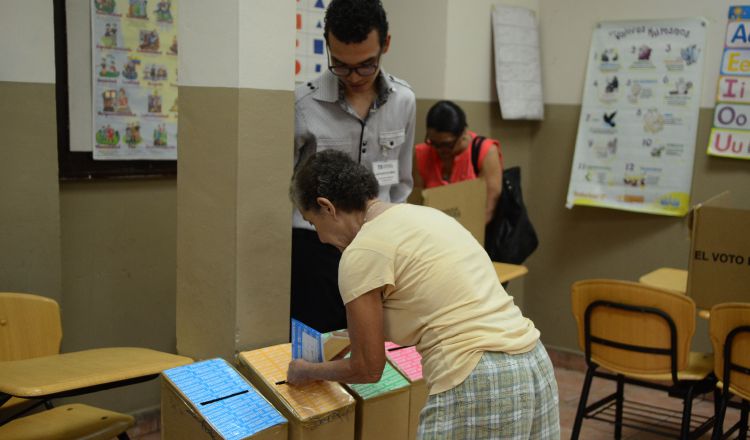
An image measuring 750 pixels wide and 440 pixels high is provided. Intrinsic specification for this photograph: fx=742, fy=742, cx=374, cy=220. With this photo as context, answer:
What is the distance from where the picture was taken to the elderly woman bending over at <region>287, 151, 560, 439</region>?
1634mm

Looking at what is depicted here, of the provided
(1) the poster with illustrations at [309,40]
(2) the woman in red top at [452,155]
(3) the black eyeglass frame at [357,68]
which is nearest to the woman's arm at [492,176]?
(2) the woman in red top at [452,155]

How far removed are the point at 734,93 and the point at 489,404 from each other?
300 centimetres

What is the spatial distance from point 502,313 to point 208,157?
950 mm

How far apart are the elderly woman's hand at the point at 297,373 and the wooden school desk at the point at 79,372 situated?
33cm

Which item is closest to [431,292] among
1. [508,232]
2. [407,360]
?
[407,360]

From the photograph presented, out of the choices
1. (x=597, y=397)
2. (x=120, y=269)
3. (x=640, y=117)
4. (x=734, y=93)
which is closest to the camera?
(x=120, y=269)

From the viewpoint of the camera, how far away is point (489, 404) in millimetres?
1633

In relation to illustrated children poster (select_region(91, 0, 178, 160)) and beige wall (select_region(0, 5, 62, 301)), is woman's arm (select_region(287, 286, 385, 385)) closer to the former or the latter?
beige wall (select_region(0, 5, 62, 301))

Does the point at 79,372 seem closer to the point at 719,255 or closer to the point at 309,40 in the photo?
the point at 309,40

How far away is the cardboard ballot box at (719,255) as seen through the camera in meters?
2.76

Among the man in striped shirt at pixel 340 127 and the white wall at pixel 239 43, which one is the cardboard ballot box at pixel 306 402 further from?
the white wall at pixel 239 43

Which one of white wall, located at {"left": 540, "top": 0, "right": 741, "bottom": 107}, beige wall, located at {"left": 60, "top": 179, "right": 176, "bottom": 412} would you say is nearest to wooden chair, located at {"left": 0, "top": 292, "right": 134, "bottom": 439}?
beige wall, located at {"left": 60, "top": 179, "right": 176, "bottom": 412}

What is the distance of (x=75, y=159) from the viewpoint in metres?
3.05

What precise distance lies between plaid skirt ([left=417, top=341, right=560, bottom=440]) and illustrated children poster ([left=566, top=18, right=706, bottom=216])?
286 centimetres
